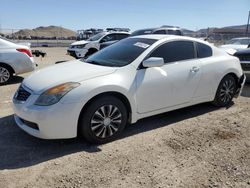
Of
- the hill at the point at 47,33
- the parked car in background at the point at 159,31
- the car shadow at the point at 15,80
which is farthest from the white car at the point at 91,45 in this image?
the hill at the point at 47,33

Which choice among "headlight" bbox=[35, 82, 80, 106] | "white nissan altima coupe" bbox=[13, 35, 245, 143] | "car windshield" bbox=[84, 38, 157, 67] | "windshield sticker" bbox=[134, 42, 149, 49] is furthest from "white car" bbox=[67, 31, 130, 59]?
"headlight" bbox=[35, 82, 80, 106]

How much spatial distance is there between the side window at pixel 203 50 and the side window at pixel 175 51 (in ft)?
0.48

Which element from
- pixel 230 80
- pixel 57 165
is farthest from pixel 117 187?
pixel 230 80

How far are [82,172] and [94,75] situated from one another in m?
1.36

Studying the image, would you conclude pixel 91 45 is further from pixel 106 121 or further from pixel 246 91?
pixel 106 121

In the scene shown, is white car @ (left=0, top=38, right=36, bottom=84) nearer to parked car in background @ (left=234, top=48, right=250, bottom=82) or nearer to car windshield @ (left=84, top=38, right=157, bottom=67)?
car windshield @ (left=84, top=38, right=157, bottom=67)

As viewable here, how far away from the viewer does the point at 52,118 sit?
11.4 feet

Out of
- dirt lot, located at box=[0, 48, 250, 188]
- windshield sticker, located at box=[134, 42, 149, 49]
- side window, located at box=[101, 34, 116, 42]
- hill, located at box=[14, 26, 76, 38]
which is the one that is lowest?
dirt lot, located at box=[0, 48, 250, 188]

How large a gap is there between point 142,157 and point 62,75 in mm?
1640

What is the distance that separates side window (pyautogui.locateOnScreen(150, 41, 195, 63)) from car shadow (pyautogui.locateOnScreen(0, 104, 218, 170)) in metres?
1.13

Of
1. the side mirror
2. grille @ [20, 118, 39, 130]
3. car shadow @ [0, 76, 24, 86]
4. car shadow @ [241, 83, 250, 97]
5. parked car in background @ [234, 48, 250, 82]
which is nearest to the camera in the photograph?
grille @ [20, 118, 39, 130]

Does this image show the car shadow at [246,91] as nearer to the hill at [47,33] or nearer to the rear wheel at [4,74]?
the rear wheel at [4,74]

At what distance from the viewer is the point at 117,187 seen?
9.63 ft

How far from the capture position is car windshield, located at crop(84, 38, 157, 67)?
4.32 meters
